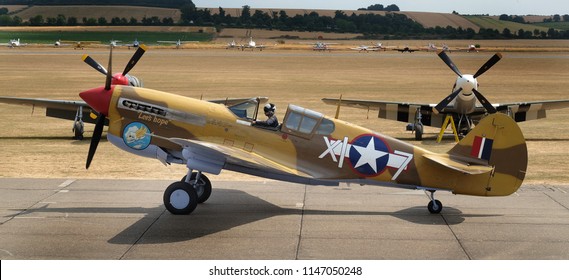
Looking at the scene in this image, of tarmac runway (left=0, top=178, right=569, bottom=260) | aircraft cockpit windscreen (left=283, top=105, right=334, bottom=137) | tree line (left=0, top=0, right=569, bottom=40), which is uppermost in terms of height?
tree line (left=0, top=0, right=569, bottom=40)

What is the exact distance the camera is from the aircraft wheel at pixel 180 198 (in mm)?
14586

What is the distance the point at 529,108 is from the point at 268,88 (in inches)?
1057

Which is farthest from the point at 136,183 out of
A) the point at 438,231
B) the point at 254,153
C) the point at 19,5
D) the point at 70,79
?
the point at 70,79

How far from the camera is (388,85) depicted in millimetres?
58438

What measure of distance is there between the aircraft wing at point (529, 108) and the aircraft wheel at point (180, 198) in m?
16.7

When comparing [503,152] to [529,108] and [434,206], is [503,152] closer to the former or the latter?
[434,206]

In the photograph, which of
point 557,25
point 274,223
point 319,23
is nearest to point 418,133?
point 274,223

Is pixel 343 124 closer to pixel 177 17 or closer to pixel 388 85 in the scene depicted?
pixel 177 17

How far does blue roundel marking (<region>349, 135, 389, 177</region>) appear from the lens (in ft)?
47.7

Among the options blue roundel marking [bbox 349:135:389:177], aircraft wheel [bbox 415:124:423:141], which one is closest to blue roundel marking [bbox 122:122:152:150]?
blue roundel marking [bbox 349:135:389:177]

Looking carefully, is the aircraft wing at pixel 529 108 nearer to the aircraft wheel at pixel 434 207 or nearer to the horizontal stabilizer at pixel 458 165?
the aircraft wheel at pixel 434 207

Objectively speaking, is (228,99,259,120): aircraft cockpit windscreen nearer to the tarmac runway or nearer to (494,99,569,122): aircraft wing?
the tarmac runway

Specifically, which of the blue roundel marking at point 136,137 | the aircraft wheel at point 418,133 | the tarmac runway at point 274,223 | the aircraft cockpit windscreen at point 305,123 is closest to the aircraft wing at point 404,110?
the aircraft wheel at point 418,133

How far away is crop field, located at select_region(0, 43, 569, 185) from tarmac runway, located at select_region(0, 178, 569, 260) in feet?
8.68
